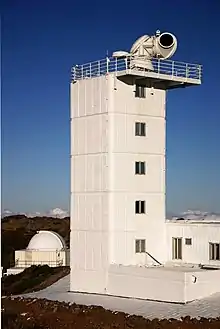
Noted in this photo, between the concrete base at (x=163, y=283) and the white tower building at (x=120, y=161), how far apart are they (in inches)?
2.0

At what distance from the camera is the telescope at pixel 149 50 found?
1025 cm

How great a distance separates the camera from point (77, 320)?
7.65 m

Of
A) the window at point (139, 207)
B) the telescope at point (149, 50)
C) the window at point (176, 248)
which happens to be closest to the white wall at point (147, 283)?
the window at point (139, 207)

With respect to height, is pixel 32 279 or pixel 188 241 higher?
pixel 188 241

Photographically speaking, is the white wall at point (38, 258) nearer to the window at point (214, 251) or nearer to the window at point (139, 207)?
the window at point (139, 207)

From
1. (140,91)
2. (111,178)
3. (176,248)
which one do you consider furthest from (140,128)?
(176,248)

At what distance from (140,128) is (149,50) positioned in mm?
1100

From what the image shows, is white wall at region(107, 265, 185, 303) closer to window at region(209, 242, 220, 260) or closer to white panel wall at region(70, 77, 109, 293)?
white panel wall at region(70, 77, 109, 293)

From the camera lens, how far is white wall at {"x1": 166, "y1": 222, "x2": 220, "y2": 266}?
33.2 feet

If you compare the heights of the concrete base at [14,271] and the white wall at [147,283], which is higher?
the white wall at [147,283]

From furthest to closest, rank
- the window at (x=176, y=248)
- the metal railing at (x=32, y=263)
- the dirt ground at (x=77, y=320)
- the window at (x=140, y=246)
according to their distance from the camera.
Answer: the metal railing at (x=32, y=263), the window at (x=176, y=248), the window at (x=140, y=246), the dirt ground at (x=77, y=320)

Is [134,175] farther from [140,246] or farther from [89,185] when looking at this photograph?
[140,246]

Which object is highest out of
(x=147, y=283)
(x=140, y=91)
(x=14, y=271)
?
(x=140, y=91)

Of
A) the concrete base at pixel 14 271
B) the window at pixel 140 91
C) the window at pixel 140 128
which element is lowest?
the concrete base at pixel 14 271
